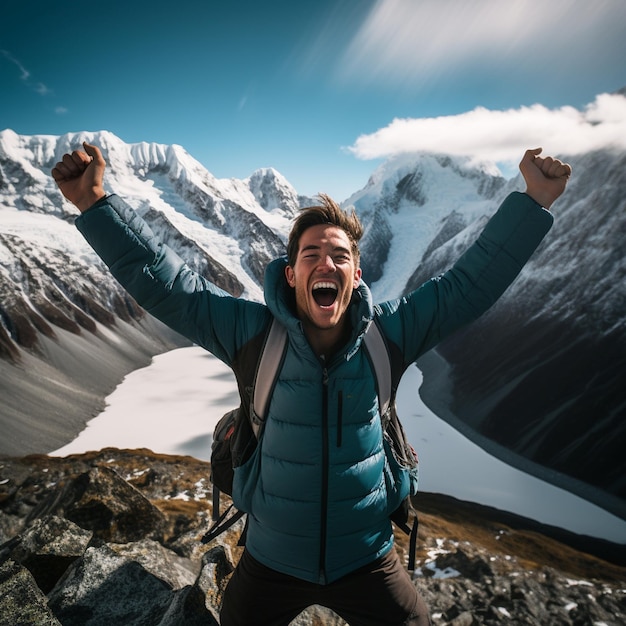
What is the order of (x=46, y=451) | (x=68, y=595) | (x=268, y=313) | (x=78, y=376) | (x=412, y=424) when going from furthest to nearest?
1. (x=78, y=376)
2. (x=412, y=424)
3. (x=46, y=451)
4. (x=68, y=595)
5. (x=268, y=313)

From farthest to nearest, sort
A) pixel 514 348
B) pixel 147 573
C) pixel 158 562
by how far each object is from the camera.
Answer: pixel 514 348, pixel 158 562, pixel 147 573

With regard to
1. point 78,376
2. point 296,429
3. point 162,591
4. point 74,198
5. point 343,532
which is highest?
point 74,198

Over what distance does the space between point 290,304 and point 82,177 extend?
6.52ft

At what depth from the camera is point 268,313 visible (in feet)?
12.0

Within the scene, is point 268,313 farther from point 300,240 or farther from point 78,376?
point 78,376

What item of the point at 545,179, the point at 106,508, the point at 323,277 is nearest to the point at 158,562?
the point at 106,508

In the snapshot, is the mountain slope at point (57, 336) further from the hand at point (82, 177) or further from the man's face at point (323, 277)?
the man's face at point (323, 277)

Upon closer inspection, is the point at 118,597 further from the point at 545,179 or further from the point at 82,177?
the point at 545,179

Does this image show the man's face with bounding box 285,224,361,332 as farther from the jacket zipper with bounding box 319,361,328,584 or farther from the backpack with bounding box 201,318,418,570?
the jacket zipper with bounding box 319,361,328,584

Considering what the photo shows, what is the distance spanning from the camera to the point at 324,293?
11.5 feet

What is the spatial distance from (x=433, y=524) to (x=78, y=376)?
76.9m

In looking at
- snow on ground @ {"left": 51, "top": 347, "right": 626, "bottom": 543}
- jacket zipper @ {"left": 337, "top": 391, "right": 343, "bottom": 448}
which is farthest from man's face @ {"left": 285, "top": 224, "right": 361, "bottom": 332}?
snow on ground @ {"left": 51, "top": 347, "right": 626, "bottom": 543}

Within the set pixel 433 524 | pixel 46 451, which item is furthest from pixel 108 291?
pixel 433 524

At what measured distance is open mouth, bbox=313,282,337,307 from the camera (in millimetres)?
3400
